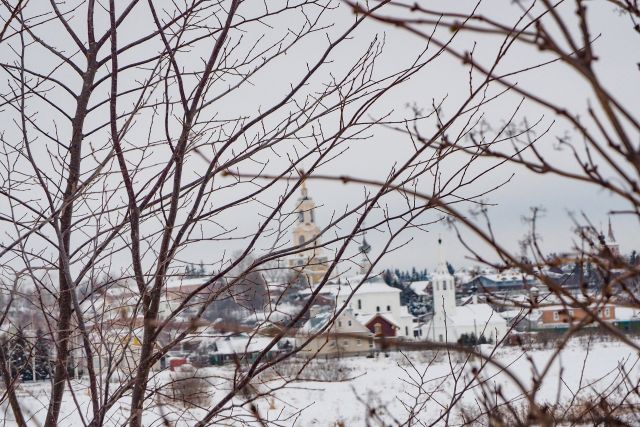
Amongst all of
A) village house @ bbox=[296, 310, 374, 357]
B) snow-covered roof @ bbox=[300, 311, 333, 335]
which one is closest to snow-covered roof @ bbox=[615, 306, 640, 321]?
village house @ bbox=[296, 310, 374, 357]

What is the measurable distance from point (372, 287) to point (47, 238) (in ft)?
154

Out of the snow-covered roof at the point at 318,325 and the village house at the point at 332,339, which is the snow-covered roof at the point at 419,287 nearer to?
the snow-covered roof at the point at 318,325

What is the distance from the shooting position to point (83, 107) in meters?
2.77

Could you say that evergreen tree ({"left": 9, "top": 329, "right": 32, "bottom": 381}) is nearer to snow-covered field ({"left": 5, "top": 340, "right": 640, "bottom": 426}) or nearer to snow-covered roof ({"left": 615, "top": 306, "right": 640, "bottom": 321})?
snow-covered field ({"left": 5, "top": 340, "right": 640, "bottom": 426})

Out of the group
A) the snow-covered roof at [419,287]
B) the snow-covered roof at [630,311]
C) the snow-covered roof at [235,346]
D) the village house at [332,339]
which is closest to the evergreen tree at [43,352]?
the snow-covered roof at [235,346]

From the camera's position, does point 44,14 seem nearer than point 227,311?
Yes

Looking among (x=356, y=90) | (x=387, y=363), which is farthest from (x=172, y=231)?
(x=387, y=363)

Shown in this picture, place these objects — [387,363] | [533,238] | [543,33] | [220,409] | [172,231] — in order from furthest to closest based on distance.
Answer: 1. [387,363]
2. [172,231]
3. [220,409]
4. [533,238]
5. [543,33]

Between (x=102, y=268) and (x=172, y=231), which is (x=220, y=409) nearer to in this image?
(x=172, y=231)

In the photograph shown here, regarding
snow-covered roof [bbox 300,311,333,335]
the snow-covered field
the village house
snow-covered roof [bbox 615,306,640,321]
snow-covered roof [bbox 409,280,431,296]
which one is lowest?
the snow-covered field

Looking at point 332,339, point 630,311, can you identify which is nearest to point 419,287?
point 332,339

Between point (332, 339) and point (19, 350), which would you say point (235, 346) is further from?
point (332, 339)

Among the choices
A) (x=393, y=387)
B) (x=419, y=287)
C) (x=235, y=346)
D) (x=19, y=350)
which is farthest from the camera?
(x=419, y=287)

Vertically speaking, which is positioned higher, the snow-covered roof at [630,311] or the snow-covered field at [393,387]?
the snow-covered roof at [630,311]
